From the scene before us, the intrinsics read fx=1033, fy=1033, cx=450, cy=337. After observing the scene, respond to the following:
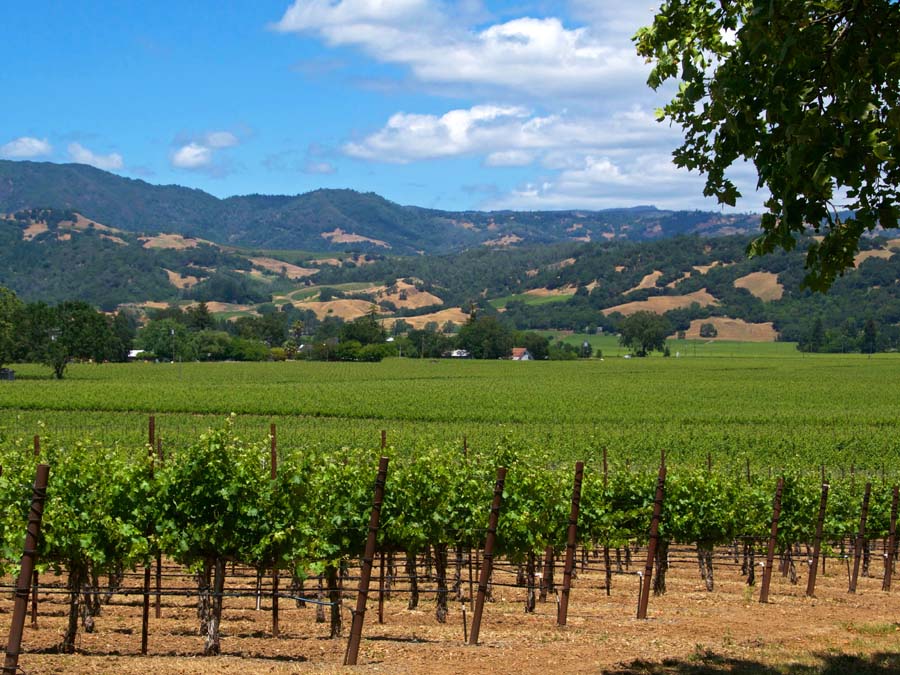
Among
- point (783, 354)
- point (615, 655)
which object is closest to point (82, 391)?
point (615, 655)

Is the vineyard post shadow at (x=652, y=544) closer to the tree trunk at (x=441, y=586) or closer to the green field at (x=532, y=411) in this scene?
the tree trunk at (x=441, y=586)

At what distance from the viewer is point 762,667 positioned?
1095cm

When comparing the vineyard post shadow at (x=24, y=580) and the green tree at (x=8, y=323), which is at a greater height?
the green tree at (x=8, y=323)

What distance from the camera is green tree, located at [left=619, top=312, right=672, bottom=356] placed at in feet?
577

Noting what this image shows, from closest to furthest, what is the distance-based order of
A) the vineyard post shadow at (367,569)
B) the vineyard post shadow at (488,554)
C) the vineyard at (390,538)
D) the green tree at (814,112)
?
the green tree at (814,112) < the vineyard post shadow at (367,569) < the vineyard post shadow at (488,554) < the vineyard at (390,538)

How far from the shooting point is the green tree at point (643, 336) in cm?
17575

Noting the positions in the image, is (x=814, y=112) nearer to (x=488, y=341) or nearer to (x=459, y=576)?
(x=459, y=576)

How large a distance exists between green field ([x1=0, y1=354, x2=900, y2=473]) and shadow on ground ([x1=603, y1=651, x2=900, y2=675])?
7.49m

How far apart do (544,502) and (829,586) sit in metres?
8.43

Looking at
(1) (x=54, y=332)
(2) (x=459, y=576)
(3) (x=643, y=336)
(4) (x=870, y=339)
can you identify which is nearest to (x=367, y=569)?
(2) (x=459, y=576)

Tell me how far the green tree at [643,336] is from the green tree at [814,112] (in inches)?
6480

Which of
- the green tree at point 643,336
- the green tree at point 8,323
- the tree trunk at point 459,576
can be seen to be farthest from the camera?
the green tree at point 643,336

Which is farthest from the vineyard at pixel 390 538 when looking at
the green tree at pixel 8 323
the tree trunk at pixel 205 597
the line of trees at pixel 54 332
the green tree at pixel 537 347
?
the green tree at pixel 537 347

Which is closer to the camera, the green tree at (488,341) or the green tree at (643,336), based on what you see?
the green tree at (488,341)
